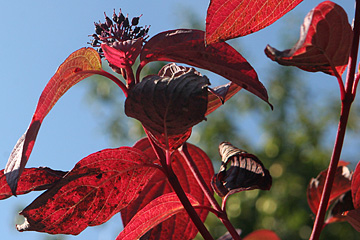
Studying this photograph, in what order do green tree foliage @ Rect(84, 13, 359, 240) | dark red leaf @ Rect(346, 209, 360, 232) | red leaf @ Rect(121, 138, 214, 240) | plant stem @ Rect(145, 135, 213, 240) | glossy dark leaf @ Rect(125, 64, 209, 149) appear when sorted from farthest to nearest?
green tree foliage @ Rect(84, 13, 359, 240) < red leaf @ Rect(121, 138, 214, 240) < dark red leaf @ Rect(346, 209, 360, 232) < plant stem @ Rect(145, 135, 213, 240) < glossy dark leaf @ Rect(125, 64, 209, 149)

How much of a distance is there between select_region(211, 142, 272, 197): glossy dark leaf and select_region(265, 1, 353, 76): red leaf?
21 centimetres

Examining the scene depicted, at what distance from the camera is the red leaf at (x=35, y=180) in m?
0.61

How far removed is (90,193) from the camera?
0.60m

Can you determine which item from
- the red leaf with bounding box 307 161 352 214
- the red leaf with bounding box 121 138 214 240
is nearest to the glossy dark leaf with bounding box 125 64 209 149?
the red leaf with bounding box 121 138 214 240

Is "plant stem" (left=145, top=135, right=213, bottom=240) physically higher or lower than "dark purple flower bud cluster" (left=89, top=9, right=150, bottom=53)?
lower

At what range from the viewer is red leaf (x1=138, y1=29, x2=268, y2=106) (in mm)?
542

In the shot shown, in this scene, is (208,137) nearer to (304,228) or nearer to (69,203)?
(304,228)

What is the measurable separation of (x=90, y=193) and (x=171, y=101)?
0.73 ft

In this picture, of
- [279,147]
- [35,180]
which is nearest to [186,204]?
[35,180]

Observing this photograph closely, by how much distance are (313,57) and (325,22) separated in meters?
0.05

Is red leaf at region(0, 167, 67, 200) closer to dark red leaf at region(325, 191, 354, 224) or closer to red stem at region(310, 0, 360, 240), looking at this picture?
red stem at region(310, 0, 360, 240)

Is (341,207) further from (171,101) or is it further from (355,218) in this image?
(171,101)

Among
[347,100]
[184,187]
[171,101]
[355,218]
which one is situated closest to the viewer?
[171,101]

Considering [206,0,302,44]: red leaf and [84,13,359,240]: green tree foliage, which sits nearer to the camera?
[206,0,302,44]: red leaf
